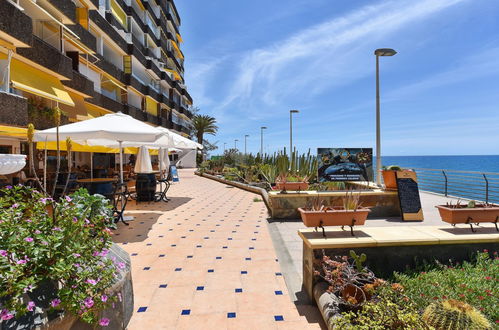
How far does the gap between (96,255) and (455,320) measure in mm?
2997

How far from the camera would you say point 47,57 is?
12.9 metres

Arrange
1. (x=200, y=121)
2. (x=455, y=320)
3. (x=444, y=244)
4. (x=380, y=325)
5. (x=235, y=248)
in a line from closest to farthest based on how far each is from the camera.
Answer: (x=455, y=320) → (x=380, y=325) → (x=444, y=244) → (x=235, y=248) → (x=200, y=121)

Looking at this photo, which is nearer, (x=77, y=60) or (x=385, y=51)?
(x=385, y=51)

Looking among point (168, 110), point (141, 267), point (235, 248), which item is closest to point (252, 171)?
point (235, 248)

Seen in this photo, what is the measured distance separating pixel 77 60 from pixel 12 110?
854cm

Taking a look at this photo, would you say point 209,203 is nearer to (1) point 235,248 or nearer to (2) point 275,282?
(1) point 235,248

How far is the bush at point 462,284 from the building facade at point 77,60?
12.0m

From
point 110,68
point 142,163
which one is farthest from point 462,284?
point 110,68

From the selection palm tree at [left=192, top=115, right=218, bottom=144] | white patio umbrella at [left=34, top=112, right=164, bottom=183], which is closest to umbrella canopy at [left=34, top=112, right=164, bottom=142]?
white patio umbrella at [left=34, top=112, right=164, bottom=183]

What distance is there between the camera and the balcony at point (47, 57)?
1201 centimetres

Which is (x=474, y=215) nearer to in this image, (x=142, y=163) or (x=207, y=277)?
(x=207, y=277)

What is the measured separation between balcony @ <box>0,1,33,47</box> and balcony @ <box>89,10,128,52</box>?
970 cm

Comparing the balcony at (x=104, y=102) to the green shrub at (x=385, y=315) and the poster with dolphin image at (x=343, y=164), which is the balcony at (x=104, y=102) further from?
the green shrub at (x=385, y=315)

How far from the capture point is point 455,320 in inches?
83.6
